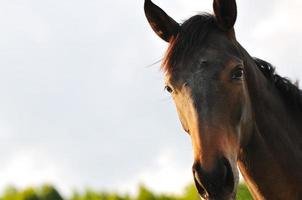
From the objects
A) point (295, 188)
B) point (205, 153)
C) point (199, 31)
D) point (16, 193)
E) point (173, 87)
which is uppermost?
point (199, 31)

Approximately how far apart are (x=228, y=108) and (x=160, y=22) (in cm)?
141

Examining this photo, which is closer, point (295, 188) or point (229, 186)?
point (229, 186)

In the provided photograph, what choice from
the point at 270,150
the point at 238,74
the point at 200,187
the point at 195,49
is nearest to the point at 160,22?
the point at 195,49

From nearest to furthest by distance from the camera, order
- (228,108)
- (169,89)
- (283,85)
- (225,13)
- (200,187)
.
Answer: (200,187) → (228,108) → (169,89) → (225,13) → (283,85)

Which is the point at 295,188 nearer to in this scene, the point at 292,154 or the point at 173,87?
the point at 292,154

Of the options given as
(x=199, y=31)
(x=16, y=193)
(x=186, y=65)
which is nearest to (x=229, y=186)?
(x=186, y=65)

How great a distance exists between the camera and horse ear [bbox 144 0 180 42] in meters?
6.35

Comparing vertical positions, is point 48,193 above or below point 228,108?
below

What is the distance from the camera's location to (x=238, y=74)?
18.5 ft

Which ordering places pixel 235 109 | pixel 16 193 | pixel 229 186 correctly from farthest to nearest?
pixel 16 193
pixel 235 109
pixel 229 186

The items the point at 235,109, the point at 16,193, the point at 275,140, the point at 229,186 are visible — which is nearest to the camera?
the point at 229,186

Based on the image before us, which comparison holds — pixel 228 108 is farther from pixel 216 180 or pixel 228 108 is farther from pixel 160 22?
pixel 160 22

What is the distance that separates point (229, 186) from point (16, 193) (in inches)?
523

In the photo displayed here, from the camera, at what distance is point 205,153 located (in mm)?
5031
